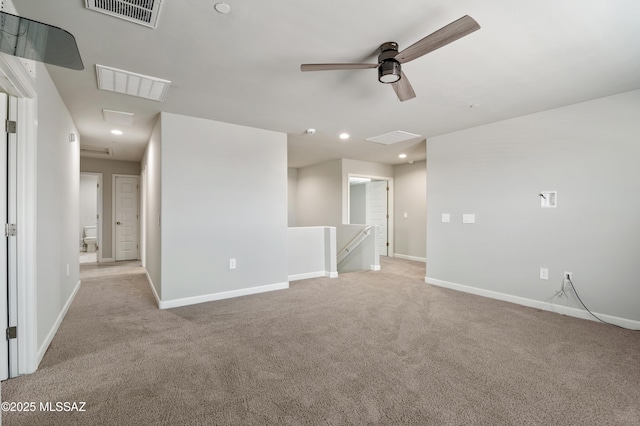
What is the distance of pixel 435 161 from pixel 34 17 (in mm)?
4737

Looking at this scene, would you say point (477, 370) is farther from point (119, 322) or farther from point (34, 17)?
point (34, 17)

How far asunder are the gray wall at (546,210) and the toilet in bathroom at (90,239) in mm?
9358

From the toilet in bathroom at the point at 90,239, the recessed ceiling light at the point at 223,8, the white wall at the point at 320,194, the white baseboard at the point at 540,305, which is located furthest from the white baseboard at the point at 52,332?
the toilet in bathroom at the point at 90,239

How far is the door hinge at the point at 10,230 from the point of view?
2.13m

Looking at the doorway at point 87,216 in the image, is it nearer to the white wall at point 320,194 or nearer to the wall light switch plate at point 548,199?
the white wall at point 320,194

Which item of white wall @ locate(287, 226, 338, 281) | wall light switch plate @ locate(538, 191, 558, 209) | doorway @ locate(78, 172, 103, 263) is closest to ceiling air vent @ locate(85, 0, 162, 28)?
white wall @ locate(287, 226, 338, 281)

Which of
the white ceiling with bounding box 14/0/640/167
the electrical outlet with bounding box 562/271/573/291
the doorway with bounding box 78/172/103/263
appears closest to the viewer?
the white ceiling with bounding box 14/0/640/167

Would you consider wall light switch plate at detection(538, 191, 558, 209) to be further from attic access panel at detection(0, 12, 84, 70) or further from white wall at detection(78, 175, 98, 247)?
white wall at detection(78, 175, 98, 247)

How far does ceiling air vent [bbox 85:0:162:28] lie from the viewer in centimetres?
183

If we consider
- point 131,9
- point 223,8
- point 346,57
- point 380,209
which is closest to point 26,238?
point 131,9

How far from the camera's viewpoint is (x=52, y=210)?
2.92 m

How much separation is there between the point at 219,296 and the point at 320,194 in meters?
4.11

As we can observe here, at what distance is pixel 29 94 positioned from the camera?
2193 millimetres

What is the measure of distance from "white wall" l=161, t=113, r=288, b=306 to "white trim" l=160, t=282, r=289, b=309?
1 cm
